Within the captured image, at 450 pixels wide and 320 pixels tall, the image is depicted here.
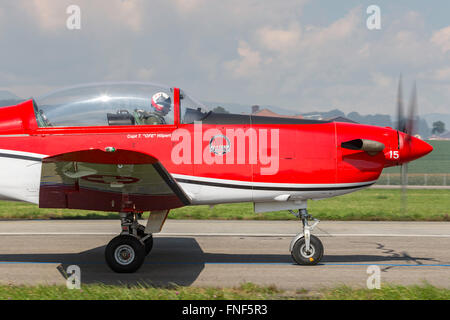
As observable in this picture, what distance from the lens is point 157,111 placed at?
741cm

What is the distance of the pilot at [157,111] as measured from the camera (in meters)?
7.36

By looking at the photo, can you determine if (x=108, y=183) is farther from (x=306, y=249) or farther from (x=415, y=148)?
(x=415, y=148)

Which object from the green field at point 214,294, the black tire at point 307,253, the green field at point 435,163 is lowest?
the green field at point 214,294

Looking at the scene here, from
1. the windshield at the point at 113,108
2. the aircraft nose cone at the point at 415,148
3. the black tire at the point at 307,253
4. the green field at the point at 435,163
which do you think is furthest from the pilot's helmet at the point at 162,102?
the green field at the point at 435,163

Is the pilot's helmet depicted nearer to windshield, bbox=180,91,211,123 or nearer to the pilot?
the pilot

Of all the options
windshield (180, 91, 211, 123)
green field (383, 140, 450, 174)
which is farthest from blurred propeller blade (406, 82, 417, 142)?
green field (383, 140, 450, 174)

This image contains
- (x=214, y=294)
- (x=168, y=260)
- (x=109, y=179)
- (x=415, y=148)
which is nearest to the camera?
(x=214, y=294)

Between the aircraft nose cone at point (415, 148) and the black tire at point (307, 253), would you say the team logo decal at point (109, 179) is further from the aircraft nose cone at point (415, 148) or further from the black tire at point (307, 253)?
the aircraft nose cone at point (415, 148)

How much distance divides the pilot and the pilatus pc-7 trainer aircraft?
15 millimetres

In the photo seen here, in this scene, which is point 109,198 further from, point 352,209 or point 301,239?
point 352,209

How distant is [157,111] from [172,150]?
0.62m

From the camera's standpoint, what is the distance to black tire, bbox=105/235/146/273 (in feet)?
24.0

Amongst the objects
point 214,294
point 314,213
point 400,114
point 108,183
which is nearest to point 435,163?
point 314,213

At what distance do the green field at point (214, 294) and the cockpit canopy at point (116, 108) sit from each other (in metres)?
2.45
